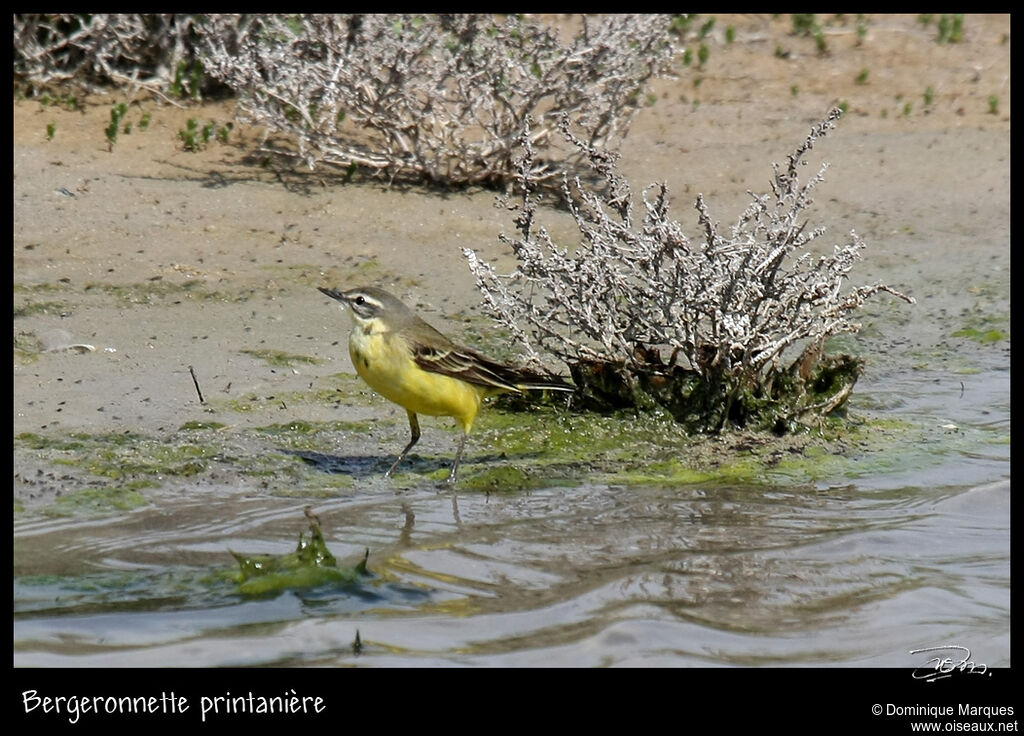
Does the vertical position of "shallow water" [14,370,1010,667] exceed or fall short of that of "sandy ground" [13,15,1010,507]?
it falls short

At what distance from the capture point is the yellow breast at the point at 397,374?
7730 mm

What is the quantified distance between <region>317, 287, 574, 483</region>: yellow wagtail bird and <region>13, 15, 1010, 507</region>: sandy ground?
3.11 ft

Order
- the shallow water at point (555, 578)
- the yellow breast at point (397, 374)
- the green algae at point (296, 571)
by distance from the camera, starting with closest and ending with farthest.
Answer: the shallow water at point (555, 578), the green algae at point (296, 571), the yellow breast at point (397, 374)

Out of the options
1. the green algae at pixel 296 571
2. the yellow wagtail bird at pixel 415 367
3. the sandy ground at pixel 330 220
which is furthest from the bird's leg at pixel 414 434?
the green algae at pixel 296 571

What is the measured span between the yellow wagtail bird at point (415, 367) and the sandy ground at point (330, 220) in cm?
95

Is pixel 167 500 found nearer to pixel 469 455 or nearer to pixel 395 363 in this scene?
pixel 395 363

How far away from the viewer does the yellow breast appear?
25.4 feet

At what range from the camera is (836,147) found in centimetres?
1447

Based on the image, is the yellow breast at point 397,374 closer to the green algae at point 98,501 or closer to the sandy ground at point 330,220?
the sandy ground at point 330,220
